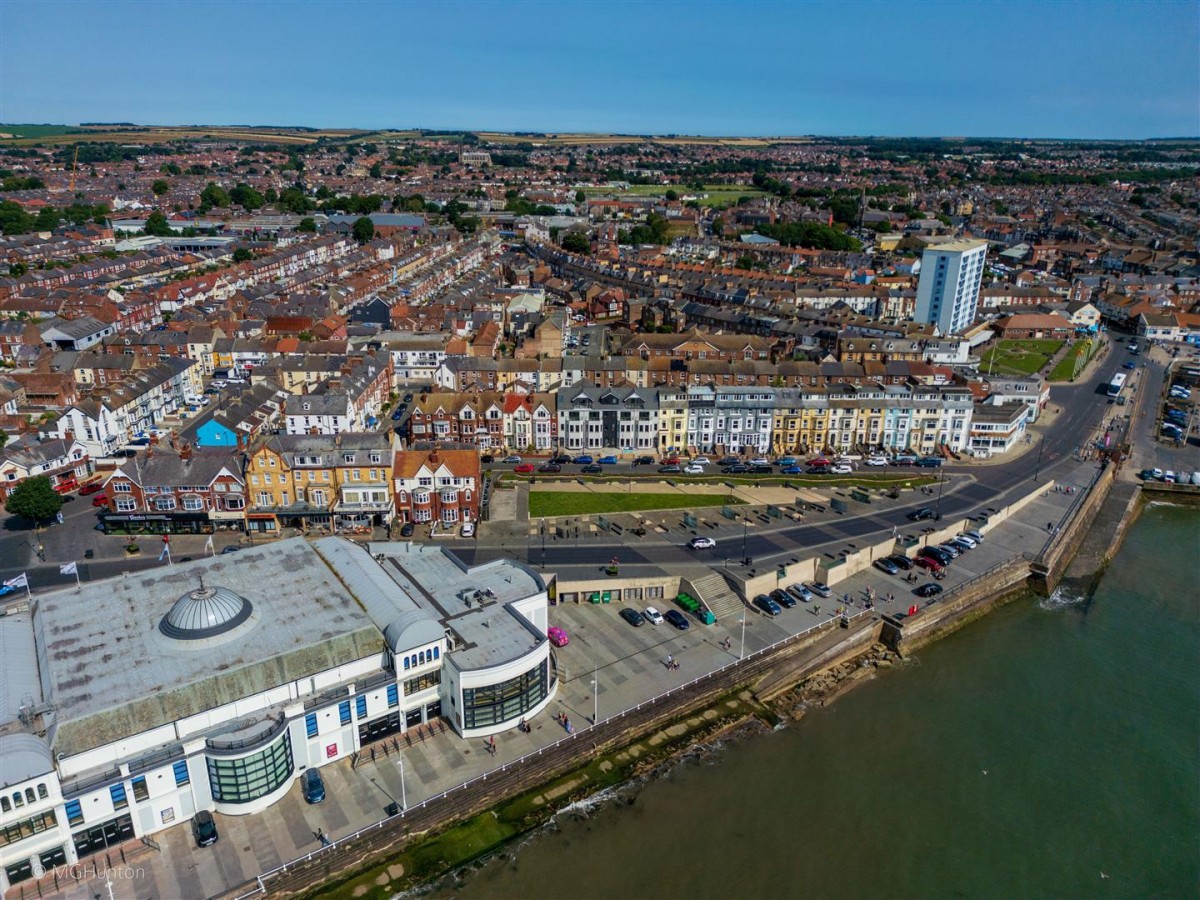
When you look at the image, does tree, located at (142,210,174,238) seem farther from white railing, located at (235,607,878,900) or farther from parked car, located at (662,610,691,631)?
white railing, located at (235,607,878,900)

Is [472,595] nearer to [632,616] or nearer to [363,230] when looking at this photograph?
[632,616]

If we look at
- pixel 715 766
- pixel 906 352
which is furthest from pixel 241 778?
A: pixel 906 352

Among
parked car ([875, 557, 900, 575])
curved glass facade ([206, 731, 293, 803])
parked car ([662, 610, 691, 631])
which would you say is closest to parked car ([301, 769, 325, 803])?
curved glass facade ([206, 731, 293, 803])

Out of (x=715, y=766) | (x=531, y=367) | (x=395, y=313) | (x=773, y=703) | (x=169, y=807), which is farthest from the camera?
(x=395, y=313)

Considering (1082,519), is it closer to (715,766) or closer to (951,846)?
(951,846)

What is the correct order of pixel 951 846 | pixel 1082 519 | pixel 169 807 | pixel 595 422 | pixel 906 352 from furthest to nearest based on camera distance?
pixel 906 352, pixel 595 422, pixel 1082 519, pixel 951 846, pixel 169 807

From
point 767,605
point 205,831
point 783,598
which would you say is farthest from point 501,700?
point 783,598
